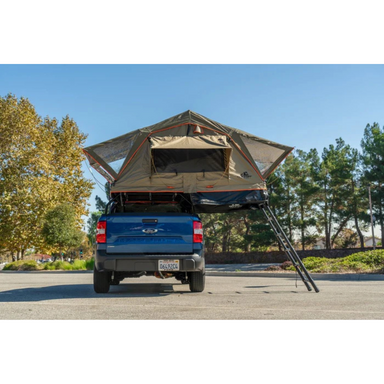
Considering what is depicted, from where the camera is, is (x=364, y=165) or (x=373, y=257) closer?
(x=373, y=257)

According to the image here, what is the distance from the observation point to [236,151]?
9.92 meters

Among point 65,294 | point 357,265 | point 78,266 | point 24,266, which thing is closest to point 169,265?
point 65,294

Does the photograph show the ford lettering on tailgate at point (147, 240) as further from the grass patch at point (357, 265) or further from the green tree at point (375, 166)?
the green tree at point (375, 166)

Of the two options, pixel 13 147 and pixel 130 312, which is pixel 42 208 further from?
pixel 130 312

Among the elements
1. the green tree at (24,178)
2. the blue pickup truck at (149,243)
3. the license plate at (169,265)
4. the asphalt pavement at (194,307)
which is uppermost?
the green tree at (24,178)

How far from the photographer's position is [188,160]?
10203mm

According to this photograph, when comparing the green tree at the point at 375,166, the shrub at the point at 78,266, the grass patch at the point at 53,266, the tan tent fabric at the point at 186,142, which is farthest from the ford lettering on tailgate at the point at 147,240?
the green tree at the point at 375,166

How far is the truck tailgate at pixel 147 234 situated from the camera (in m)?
8.30

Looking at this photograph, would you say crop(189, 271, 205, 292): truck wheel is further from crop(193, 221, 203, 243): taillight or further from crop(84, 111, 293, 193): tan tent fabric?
crop(84, 111, 293, 193): tan tent fabric

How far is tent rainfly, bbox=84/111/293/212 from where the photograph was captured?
31.2 feet

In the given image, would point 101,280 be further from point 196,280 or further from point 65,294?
point 196,280

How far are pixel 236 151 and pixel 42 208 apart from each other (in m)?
29.4

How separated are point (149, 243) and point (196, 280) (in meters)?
1.47

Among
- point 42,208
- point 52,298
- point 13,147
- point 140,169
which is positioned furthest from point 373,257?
point 13,147
